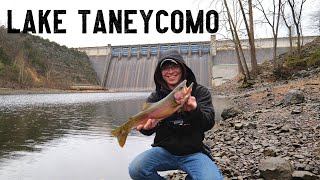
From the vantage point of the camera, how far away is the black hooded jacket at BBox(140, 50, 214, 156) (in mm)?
3553

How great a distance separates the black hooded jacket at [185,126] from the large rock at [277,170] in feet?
3.59

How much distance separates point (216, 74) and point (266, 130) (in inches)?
1895

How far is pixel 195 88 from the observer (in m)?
3.82

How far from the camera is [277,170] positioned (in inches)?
167

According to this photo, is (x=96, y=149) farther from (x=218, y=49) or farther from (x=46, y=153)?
(x=218, y=49)

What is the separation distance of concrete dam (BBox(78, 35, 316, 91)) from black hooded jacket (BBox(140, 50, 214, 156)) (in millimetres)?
49153

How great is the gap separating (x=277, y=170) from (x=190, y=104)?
5.45ft

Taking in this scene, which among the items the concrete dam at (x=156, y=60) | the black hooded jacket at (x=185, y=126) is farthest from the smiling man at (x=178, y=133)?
the concrete dam at (x=156, y=60)

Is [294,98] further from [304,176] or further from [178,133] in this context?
[178,133]

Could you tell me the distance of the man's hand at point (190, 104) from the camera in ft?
10.7

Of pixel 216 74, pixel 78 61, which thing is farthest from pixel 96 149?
pixel 78 61

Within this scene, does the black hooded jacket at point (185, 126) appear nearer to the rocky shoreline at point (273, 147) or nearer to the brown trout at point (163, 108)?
the brown trout at point (163, 108)

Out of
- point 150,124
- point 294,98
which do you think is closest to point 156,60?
point 294,98

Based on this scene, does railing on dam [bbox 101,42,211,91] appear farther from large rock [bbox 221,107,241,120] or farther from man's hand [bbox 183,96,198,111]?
man's hand [bbox 183,96,198,111]
